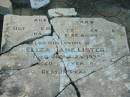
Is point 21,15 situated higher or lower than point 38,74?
higher

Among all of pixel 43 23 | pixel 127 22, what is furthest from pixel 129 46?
pixel 43 23

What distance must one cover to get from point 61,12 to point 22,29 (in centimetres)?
46

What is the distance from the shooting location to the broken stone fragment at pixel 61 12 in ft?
12.0

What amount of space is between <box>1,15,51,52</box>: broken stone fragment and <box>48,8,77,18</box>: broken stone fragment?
0.09m

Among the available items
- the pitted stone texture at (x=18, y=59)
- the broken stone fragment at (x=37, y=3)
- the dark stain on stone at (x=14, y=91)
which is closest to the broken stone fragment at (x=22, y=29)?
the pitted stone texture at (x=18, y=59)

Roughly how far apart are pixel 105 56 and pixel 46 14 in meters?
0.89

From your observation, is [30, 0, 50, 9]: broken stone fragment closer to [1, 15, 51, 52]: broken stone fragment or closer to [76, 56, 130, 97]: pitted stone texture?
[1, 15, 51, 52]: broken stone fragment

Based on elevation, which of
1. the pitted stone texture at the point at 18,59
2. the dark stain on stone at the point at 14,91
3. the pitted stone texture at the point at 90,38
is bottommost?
the dark stain on stone at the point at 14,91

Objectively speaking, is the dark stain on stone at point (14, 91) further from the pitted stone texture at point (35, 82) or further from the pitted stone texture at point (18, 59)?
the pitted stone texture at point (18, 59)

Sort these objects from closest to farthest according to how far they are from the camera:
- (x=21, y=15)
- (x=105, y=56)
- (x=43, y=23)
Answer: (x=105, y=56) → (x=43, y=23) → (x=21, y=15)

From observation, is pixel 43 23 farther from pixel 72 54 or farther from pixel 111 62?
pixel 111 62

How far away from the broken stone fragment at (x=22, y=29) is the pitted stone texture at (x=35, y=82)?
322 mm

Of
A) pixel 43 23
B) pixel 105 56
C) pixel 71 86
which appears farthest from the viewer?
pixel 43 23

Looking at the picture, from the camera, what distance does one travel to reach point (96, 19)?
3605 millimetres
